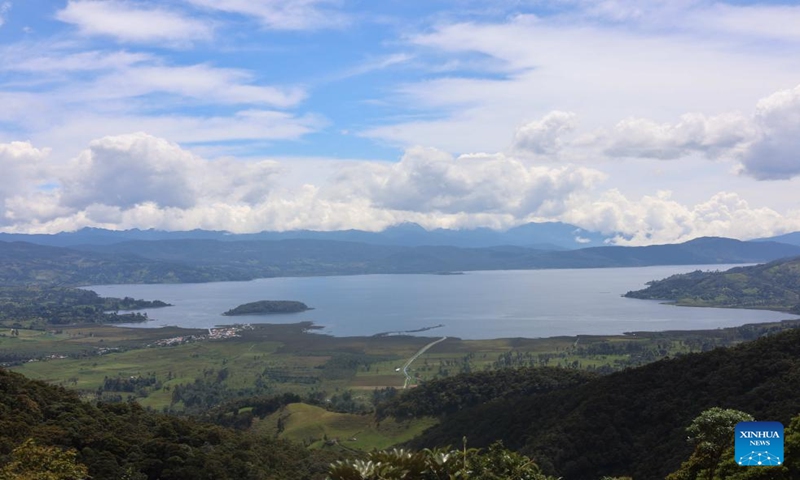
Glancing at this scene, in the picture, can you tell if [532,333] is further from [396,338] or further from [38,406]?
[38,406]

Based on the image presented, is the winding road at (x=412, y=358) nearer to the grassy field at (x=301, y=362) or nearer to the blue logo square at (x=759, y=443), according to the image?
the grassy field at (x=301, y=362)

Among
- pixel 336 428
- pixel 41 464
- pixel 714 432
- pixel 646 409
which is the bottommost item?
pixel 336 428

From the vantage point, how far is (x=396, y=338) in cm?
18050

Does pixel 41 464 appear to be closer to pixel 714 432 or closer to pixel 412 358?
pixel 714 432

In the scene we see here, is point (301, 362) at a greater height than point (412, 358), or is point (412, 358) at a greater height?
point (412, 358)

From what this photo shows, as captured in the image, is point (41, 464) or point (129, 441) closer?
point (41, 464)

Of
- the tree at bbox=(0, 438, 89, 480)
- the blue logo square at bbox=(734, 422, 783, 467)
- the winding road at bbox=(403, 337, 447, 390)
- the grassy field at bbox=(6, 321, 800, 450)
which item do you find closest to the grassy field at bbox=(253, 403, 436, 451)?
the grassy field at bbox=(6, 321, 800, 450)

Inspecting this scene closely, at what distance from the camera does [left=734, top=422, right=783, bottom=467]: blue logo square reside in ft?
47.5

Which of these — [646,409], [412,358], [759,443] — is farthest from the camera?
[412,358]

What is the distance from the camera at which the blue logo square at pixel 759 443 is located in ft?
47.5

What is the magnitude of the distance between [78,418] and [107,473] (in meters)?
10.3

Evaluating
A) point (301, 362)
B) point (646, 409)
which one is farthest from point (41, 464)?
point (301, 362)

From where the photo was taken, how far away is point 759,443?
14.8 m

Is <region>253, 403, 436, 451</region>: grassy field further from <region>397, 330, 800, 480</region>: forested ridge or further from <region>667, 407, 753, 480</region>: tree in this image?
<region>667, 407, 753, 480</region>: tree
